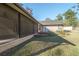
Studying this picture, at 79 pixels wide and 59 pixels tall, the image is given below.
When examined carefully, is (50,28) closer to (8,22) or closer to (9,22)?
(9,22)

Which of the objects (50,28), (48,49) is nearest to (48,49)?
(48,49)

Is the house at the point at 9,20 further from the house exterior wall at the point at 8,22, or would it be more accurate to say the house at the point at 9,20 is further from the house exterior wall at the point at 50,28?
the house exterior wall at the point at 50,28

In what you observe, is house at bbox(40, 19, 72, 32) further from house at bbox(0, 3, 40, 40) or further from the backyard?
house at bbox(0, 3, 40, 40)

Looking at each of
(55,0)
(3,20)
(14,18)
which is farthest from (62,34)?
(55,0)

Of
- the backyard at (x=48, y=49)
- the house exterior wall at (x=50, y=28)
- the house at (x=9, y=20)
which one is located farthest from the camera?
the house exterior wall at (x=50, y=28)

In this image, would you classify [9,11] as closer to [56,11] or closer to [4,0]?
[4,0]

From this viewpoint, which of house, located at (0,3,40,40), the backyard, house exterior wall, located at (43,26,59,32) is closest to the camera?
the backyard

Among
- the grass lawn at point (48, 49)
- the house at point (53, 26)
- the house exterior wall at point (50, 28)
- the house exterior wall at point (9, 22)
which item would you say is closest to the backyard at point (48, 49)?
the grass lawn at point (48, 49)

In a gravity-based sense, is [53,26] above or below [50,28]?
above

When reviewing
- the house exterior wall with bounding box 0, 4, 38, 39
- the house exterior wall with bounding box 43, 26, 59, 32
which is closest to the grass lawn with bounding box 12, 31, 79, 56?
the house exterior wall with bounding box 0, 4, 38, 39

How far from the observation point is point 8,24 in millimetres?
7281

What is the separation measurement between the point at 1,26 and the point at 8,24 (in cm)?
76

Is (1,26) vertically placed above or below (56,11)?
below

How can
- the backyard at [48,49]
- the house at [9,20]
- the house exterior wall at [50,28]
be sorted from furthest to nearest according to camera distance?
1. the house exterior wall at [50,28]
2. the house at [9,20]
3. the backyard at [48,49]
